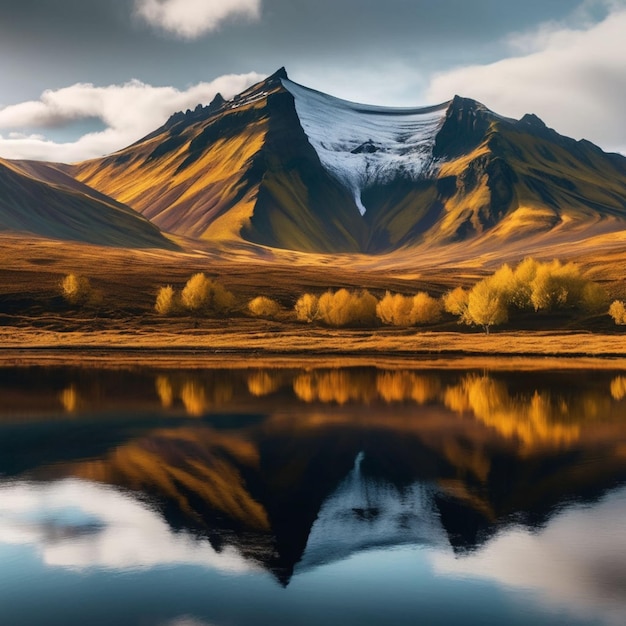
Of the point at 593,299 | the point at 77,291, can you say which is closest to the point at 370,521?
the point at 593,299

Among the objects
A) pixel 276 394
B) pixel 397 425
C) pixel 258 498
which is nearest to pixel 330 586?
pixel 258 498

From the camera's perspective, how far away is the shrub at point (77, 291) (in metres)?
163

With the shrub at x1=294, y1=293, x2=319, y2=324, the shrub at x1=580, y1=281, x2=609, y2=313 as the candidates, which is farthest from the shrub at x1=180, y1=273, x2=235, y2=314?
the shrub at x1=580, y1=281, x2=609, y2=313

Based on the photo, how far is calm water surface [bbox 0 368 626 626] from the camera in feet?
85.8

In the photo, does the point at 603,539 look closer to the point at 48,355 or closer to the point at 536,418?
the point at 536,418

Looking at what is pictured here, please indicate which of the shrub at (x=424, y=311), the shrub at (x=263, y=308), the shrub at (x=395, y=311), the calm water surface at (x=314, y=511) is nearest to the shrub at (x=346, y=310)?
the shrub at (x=395, y=311)

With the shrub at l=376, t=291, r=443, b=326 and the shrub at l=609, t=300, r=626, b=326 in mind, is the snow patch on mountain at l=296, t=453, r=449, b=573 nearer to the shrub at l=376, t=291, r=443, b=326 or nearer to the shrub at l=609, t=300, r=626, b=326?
the shrub at l=609, t=300, r=626, b=326

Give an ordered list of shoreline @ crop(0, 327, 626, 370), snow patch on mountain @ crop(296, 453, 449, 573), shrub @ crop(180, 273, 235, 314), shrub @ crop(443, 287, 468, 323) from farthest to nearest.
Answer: shrub @ crop(180, 273, 235, 314)
shrub @ crop(443, 287, 468, 323)
shoreline @ crop(0, 327, 626, 370)
snow patch on mountain @ crop(296, 453, 449, 573)

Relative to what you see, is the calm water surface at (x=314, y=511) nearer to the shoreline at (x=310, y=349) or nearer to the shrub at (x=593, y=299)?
the shoreline at (x=310, y=349)

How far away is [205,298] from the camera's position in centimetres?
15988

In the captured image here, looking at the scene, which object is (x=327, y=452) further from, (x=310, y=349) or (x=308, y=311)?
(x=308, y=311)

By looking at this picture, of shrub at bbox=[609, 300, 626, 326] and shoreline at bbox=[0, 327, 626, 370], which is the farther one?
shrub at bbox=[609, 300, 626, 326]

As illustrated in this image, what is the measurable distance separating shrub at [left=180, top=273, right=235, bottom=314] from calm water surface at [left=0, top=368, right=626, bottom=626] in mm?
91541

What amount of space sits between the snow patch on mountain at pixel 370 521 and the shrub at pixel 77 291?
130398 millimetres
